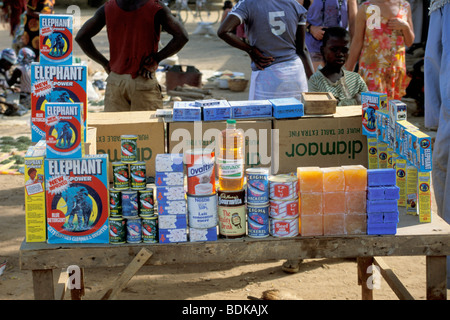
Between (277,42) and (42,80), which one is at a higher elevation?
(277,42)

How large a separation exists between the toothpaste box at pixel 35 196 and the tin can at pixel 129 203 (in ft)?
1.28

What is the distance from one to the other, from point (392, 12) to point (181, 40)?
222cm

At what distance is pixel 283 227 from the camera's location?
10.4 feet

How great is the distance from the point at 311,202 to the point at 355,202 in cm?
22

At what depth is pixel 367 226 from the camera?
10.5 ft

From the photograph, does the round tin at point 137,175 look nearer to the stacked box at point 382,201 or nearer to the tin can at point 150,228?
the tin can at point 150,228

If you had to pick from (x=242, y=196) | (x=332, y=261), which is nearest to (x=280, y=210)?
(x=242, y=196)

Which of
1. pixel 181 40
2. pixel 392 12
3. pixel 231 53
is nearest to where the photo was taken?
pixel 181 40

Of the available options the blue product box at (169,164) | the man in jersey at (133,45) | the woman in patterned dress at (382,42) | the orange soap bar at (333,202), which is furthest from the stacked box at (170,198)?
the woman in patterned dress at (382,42)

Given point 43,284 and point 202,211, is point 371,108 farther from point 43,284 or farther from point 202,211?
point 43,284

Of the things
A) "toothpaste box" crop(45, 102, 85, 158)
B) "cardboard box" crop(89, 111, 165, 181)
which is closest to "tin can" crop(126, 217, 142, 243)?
"toothpaste box" crop(45, 102, 85, 158)

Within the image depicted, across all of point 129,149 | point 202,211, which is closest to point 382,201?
point 202,211

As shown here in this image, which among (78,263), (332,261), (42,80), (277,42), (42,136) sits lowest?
(332,261)

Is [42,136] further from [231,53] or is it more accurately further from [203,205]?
[231,53]
